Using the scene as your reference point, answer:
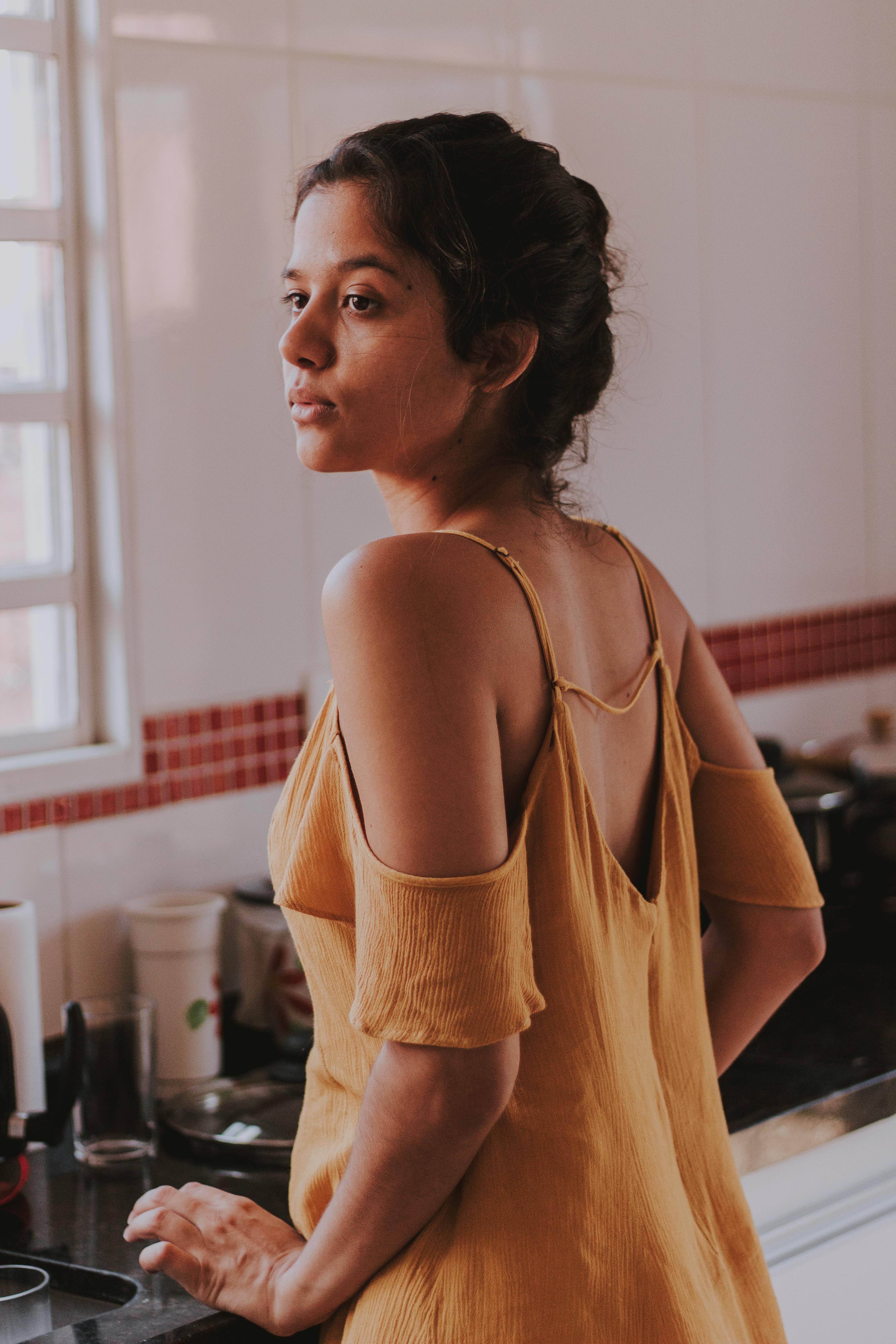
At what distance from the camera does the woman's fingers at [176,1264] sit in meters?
0.94

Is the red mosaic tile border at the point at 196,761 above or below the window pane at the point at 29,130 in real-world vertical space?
below

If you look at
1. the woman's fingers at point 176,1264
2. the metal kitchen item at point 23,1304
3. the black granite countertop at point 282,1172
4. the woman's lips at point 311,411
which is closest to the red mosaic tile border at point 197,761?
the black granite countertop at point 282,1172

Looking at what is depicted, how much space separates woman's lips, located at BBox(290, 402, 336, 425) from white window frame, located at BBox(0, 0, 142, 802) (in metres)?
0.83

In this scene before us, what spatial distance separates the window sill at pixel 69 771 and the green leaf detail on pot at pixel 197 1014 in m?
0.25

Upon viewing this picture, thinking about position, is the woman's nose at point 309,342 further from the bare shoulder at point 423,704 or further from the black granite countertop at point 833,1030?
the black granite countertop at point 833,1030

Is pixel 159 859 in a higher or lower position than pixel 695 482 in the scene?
lower

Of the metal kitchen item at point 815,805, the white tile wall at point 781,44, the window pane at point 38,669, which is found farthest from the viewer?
the white tile wall at point 781,44

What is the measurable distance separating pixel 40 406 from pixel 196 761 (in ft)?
1.42

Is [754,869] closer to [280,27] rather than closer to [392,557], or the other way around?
[392,557]

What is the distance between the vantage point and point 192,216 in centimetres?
168

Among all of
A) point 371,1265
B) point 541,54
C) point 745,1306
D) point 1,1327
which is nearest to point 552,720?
point 371,1265

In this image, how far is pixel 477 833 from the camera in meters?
0.73

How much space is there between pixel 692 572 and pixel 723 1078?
36.9 inches

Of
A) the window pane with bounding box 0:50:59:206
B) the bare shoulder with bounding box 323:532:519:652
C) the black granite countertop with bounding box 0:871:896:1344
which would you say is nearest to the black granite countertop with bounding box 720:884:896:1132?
the black granite countertop with bounding box 0:871:896:1344
